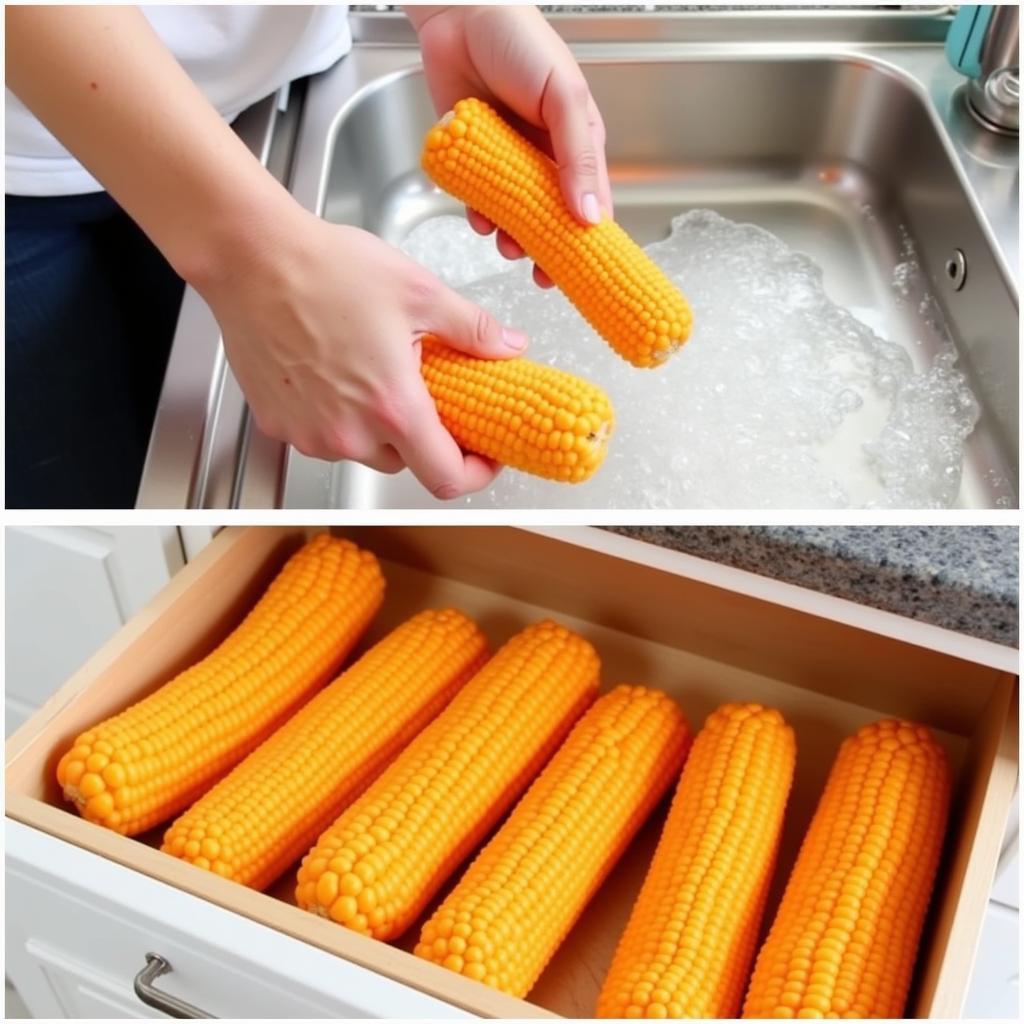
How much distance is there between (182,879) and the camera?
2.35 ft

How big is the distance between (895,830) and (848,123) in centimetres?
88

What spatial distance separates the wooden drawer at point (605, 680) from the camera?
2.29 ft

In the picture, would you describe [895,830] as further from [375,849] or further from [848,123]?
[848,123]

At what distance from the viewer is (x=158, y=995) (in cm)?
75

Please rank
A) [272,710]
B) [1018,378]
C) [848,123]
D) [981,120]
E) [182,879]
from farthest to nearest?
[848,123] → [981,120] → [1018,378] → [272,710] → [182,879]

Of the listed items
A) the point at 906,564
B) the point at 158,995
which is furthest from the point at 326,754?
the point at 906,564

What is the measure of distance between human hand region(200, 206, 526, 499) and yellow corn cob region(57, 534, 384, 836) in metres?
→ 0.12

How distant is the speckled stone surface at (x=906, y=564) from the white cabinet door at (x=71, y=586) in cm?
49

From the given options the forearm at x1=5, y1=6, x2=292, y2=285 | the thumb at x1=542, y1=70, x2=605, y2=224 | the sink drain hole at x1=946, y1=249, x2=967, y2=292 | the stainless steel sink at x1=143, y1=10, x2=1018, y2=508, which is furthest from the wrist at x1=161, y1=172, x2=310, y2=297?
the sink drain hole at x1=946, y1=249, x2=967, y2=292

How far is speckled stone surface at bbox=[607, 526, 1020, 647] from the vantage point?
0.72 metres

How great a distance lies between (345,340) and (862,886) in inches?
19.9

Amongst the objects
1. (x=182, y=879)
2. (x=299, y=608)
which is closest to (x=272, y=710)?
(x=299, y=608)

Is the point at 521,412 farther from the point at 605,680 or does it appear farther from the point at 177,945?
the point at 177,945

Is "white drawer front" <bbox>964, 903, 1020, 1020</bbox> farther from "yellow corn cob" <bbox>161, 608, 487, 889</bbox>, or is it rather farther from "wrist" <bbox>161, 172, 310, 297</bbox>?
"wrist" <bbox>161, 172, 310, 297</bbox>
